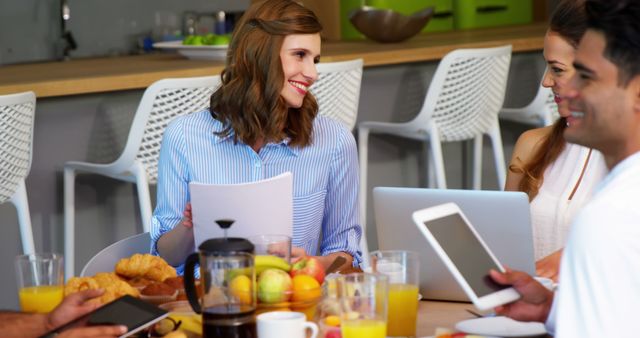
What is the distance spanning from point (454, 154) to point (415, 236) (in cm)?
295

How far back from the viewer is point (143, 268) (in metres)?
2.24

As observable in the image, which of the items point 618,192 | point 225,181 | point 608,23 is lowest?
point 225,181

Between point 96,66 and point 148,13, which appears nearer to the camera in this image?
point 96,66

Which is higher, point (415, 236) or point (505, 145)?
point (415, 236)

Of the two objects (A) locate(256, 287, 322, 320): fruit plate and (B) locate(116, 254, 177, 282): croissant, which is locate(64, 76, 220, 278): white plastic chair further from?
(A) locate(256, 287, 322, 320): fruit plate

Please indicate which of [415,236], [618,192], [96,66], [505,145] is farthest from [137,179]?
[618,192]

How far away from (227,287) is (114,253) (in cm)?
77

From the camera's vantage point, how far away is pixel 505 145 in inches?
205

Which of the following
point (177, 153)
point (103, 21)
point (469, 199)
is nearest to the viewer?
point (469, 199)

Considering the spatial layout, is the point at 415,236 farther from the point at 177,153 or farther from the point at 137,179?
the point at 137,179

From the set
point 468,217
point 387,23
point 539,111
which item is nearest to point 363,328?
point 468,217

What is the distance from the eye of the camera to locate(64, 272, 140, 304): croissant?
2.05 metres

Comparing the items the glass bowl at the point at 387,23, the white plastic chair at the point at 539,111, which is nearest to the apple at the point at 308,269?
the white plastic chair at the point at 539,111

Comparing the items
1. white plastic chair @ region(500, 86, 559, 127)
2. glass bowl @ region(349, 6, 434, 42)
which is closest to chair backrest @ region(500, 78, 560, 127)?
white plastic chair @ region(500, 86, 559, 127)
